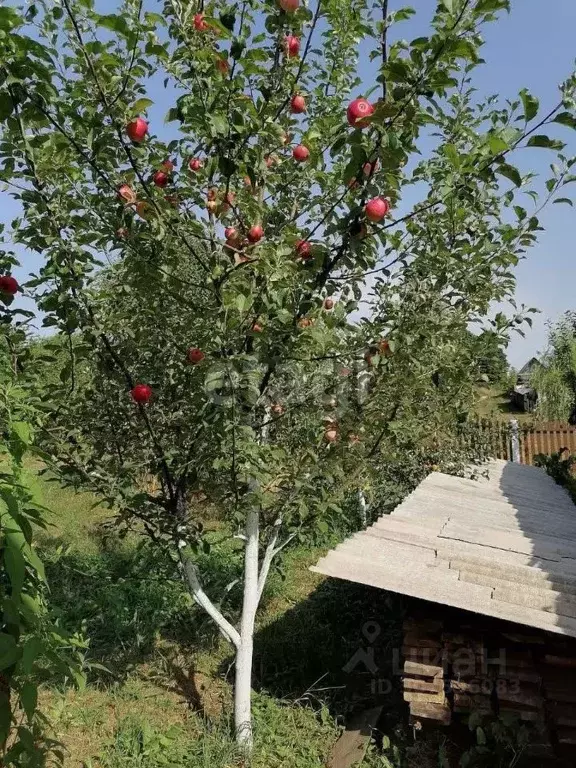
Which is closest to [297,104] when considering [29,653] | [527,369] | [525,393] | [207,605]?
[29,653]

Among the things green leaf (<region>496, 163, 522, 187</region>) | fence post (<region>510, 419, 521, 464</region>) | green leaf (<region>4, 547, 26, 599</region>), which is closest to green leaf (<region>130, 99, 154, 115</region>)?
green leaf (<region>496, 163, 522, 187</region>)

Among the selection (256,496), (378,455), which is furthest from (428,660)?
(256,496)

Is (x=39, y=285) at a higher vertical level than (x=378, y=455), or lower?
higher

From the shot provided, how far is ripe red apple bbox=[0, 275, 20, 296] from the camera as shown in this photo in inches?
97.3

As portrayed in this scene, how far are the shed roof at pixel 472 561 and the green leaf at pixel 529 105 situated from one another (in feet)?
6.53

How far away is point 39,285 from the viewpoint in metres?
2.48

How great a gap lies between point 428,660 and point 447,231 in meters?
2.17

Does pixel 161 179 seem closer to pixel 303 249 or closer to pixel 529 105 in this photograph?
pixel 303 249

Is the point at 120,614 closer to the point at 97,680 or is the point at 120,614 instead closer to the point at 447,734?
the point at 97,680

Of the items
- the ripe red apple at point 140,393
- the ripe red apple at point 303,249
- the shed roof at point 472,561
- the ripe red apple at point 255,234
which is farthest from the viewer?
the shed roof at point 472,561

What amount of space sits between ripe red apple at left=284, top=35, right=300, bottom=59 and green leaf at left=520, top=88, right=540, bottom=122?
1055mm

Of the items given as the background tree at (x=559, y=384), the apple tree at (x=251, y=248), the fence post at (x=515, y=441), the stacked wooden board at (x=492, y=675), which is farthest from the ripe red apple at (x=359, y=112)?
the background tree at (x=559, y=384)

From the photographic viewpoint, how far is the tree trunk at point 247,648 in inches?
120

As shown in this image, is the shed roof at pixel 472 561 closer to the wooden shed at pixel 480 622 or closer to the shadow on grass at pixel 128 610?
the wooden shed at pixel 480 622
